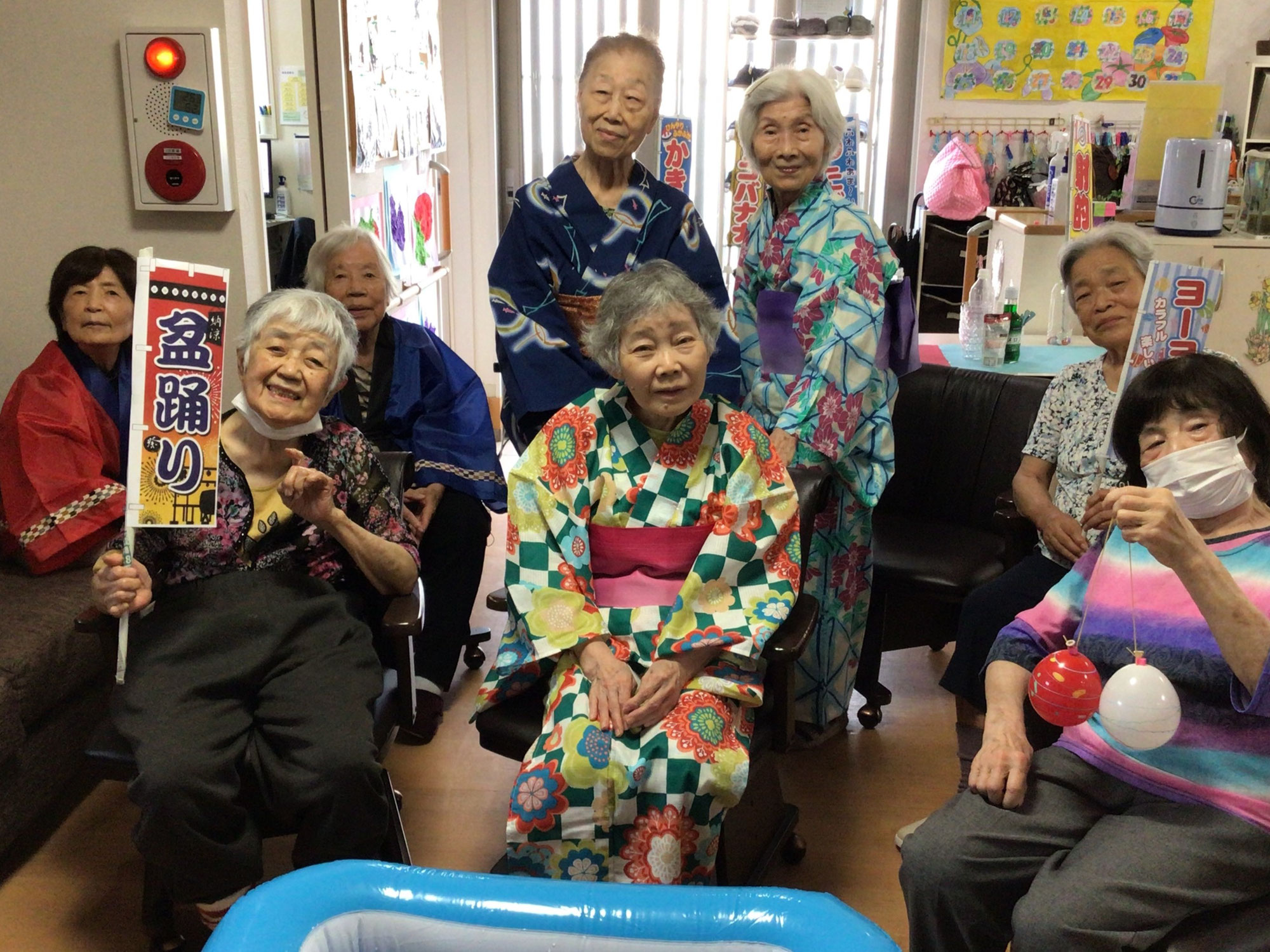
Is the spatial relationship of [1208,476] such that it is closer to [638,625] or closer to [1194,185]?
[638,625]

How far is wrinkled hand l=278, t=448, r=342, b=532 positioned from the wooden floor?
80cm

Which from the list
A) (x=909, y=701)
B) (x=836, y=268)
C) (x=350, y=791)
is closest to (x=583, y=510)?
(x=350, y=791)

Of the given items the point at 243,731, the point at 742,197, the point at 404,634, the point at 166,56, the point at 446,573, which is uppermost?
the point at 166,56

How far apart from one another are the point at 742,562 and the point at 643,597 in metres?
0.18

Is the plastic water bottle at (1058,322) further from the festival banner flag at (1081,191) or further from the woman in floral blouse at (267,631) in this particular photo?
the woman in floral blouse at (267,631)

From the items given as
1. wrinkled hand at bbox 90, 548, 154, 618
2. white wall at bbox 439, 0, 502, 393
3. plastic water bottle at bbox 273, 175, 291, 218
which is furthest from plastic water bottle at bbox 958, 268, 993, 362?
white wall at bbox 439, 0, 502, 393

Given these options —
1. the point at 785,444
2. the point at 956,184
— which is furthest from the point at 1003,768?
the point at 956,184

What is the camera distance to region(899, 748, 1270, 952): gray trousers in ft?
4.54

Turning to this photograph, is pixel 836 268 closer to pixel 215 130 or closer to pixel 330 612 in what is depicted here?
pixel 330 612

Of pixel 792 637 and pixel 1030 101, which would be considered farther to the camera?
pixel 1030 101

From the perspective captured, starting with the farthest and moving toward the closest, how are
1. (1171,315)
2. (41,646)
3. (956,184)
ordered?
(956,184) → (41,646) → (1171,315)

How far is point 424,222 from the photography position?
4.80 m

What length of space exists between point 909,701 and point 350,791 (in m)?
1.67

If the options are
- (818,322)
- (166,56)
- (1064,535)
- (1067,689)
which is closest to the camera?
(1067,689)
